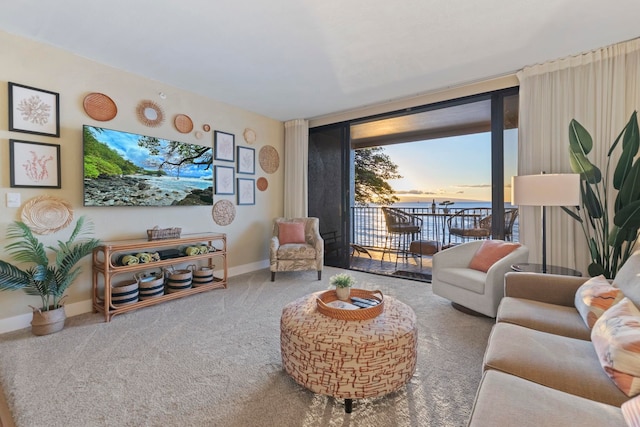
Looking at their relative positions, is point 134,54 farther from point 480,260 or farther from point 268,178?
point 480,260

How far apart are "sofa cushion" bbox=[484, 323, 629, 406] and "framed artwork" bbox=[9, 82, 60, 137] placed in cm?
370

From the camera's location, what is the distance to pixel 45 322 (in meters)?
2.26

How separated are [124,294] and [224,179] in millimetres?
1890

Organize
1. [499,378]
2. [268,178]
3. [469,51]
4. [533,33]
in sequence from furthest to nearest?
[268,178]
[469,51]
[533,33]
[499,378]

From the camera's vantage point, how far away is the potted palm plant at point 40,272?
87.0 inches

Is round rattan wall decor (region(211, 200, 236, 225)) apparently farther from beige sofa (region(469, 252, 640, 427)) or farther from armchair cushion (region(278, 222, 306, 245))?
beige sofa (region(469, 252, 640, 427))

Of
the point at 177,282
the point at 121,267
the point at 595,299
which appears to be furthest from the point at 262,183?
the point at 595,299

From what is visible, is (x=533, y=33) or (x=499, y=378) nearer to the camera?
(x=499, y=378)

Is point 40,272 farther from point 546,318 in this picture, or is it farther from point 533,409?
point 546,318

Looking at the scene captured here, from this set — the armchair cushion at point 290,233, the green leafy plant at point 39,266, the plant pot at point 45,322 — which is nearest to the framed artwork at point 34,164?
the green leafy plant at point 39,266

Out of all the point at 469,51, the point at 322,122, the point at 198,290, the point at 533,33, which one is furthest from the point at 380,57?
the point at 198,290

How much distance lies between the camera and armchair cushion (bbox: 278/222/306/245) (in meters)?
4.13

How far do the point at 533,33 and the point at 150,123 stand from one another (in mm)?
3874

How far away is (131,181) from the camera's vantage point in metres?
3.00
